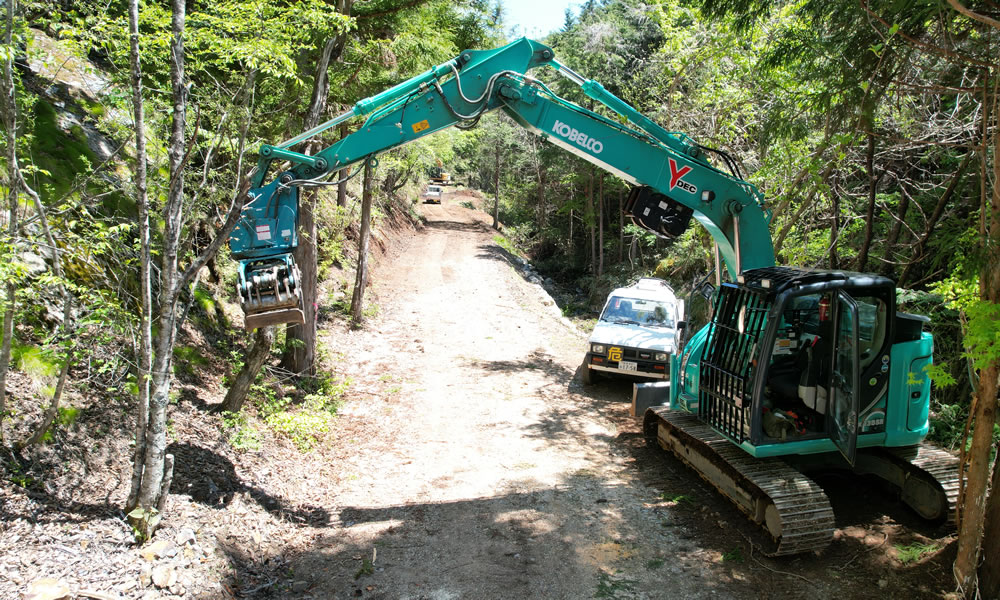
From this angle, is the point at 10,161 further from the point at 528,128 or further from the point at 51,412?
the point at 528,128

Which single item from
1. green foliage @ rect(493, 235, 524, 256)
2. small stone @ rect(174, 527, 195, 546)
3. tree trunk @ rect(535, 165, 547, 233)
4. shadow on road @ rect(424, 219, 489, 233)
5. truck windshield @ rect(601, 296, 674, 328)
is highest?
tree trunk @ rect(535, 165, 547, 233)

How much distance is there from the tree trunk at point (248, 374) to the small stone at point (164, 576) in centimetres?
382

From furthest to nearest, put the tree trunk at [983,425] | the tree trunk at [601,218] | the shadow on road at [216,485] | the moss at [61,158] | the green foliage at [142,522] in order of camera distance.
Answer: the tree trunk at [601,218] → the moss at [61,158] → the shadow on road at [216,485] → the green foliage at [142,522] → the tree trunk at [983,425]

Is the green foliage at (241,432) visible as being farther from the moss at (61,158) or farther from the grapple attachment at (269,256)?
the moss at (61,158)

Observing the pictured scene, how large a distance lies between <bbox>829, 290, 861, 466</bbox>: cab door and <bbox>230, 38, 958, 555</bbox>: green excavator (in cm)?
2

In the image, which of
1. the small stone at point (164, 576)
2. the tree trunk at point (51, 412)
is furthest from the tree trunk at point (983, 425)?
the tree trunk at point (51, 412)

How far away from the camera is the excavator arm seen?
252 inches

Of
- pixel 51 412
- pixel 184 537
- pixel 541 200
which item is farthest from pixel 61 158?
pixel 541 200

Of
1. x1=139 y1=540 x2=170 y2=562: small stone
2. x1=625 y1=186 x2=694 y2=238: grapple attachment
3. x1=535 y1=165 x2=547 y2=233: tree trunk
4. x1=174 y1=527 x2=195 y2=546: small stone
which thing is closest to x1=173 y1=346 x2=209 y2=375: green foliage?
x1=174 y1=527 x2=195 y2=546: small stone

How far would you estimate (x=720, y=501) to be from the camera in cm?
724

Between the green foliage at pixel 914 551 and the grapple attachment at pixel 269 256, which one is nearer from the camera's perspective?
the green foliage at pixel 914 551

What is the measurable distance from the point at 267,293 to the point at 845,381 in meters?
5.81

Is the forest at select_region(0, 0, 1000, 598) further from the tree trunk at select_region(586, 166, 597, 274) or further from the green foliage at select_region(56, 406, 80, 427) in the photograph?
the tree trunk at select_region(586, 166, 597, 274)

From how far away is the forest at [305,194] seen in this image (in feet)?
16.4
